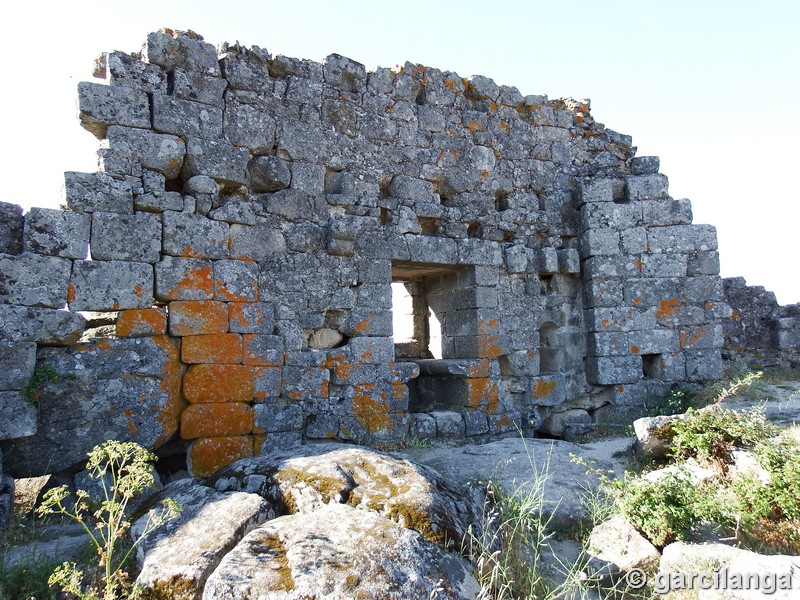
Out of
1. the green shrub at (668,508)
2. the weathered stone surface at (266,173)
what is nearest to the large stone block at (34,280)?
the weathered stone surface at (266,173)

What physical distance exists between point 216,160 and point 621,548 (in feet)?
14.6

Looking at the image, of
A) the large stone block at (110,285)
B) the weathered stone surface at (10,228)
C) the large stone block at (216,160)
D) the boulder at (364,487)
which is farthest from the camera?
the large stone block at (216,160)

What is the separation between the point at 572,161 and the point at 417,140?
227 cm

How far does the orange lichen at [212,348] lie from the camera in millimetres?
4816

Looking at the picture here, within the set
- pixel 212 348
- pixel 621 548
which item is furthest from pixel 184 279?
pixel 621 548

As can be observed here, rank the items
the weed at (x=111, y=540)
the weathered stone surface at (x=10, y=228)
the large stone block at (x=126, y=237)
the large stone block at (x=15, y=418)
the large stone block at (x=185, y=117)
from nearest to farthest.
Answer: the weed at (x=111, y=540)
the large stone block at (x=15, y=418)
the weathered stone surface at (x=10, y=228)
the large stone block at (x=126, y=237)
the large stone block at (x=185, y=117)

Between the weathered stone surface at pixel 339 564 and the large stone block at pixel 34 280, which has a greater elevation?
the large stone block at pixel 34 280

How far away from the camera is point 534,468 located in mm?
3670

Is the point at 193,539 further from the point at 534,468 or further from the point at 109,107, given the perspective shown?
the point at 109,107

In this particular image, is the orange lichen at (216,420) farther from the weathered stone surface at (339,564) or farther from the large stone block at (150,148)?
→ the weathered stone surface at (339,564)

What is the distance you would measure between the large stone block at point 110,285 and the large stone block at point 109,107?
1.20 m

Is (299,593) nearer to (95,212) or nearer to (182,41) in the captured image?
(95,212)

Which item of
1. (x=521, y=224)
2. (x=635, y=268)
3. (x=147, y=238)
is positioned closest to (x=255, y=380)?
(x=147, y=238)

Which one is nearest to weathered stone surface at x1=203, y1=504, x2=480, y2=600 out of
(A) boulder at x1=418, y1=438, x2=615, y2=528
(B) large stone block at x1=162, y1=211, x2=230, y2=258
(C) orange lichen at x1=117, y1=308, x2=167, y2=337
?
(A) boulder at x1=418, y1=438, x2=615, y2=528
